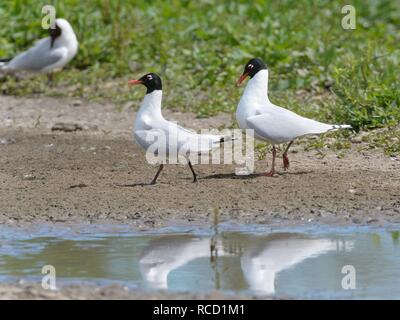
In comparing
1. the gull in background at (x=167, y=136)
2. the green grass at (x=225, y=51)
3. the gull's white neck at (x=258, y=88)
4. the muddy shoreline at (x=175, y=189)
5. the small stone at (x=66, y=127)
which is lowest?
the muddy shoreline at (x=175, y=189)

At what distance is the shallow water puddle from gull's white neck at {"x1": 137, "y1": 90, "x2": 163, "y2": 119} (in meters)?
1.36

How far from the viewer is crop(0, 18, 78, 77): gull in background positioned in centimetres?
1467

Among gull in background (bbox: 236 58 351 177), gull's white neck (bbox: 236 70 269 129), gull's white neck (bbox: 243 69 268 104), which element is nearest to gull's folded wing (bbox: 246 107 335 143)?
gull in background (bbox: 236 58 351 177)

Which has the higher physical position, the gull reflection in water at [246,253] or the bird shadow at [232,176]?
the bird shadow at [232,176]

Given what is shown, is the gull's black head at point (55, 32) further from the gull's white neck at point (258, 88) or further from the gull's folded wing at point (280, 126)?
the gull's folded wing at point (280, 126)

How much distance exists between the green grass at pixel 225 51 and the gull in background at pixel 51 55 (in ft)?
0.87

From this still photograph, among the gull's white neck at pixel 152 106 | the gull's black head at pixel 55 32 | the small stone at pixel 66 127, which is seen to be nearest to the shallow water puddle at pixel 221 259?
the gull's white neck at pixel 152 106

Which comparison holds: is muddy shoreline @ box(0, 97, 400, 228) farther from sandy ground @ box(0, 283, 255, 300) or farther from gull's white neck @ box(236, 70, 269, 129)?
sandy ground @ box(0, 283, 255, 300)

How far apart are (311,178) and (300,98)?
354 centimetres

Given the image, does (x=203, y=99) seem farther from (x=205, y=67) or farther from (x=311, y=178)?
(x=311, y=178)

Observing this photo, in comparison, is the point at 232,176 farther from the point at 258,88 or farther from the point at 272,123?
the point at 258,88

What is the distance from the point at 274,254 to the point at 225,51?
721cm

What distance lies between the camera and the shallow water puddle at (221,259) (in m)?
6.71

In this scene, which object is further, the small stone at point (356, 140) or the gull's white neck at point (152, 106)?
the small stone at point (356, 140)
